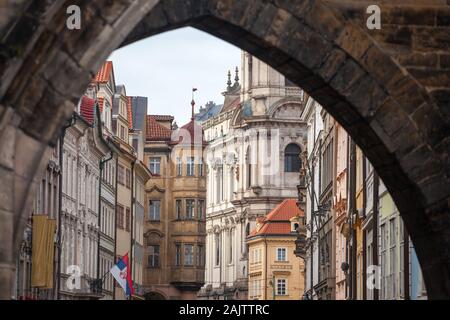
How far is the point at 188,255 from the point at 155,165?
648 cm

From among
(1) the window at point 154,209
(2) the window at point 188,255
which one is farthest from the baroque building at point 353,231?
(2) the window at point 188,255

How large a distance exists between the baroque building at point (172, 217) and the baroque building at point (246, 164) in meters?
11.3

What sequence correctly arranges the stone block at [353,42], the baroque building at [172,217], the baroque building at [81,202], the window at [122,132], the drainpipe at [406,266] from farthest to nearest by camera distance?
the baroque building at [172,217] → the window at [122,132] → the baroque building at [81,202] → the drainpipe at [406,266] → the stone block at [353,42]

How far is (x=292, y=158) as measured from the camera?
443ft

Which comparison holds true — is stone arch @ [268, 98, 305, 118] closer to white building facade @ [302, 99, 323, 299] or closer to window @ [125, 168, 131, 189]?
window @ [125, 168, 131, 189]

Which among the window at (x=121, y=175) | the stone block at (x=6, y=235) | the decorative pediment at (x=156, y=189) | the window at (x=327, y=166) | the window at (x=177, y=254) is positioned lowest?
the stone block at (x=6, y=235)

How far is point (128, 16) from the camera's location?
38.7 ft

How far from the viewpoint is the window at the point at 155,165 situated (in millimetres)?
115438

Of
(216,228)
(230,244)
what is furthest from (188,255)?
(216,228)

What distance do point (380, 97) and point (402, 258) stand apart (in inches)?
616

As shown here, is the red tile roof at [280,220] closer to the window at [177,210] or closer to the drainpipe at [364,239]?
the window at [177,210]

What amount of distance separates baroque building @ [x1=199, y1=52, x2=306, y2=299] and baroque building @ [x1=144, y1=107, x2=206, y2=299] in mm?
11283

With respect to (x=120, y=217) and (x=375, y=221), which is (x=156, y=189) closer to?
(x=120, y=217)

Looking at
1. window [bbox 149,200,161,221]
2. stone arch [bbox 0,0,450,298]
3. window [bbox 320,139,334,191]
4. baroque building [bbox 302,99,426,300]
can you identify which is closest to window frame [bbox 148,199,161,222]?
window [bbox 149,200,161,221]
